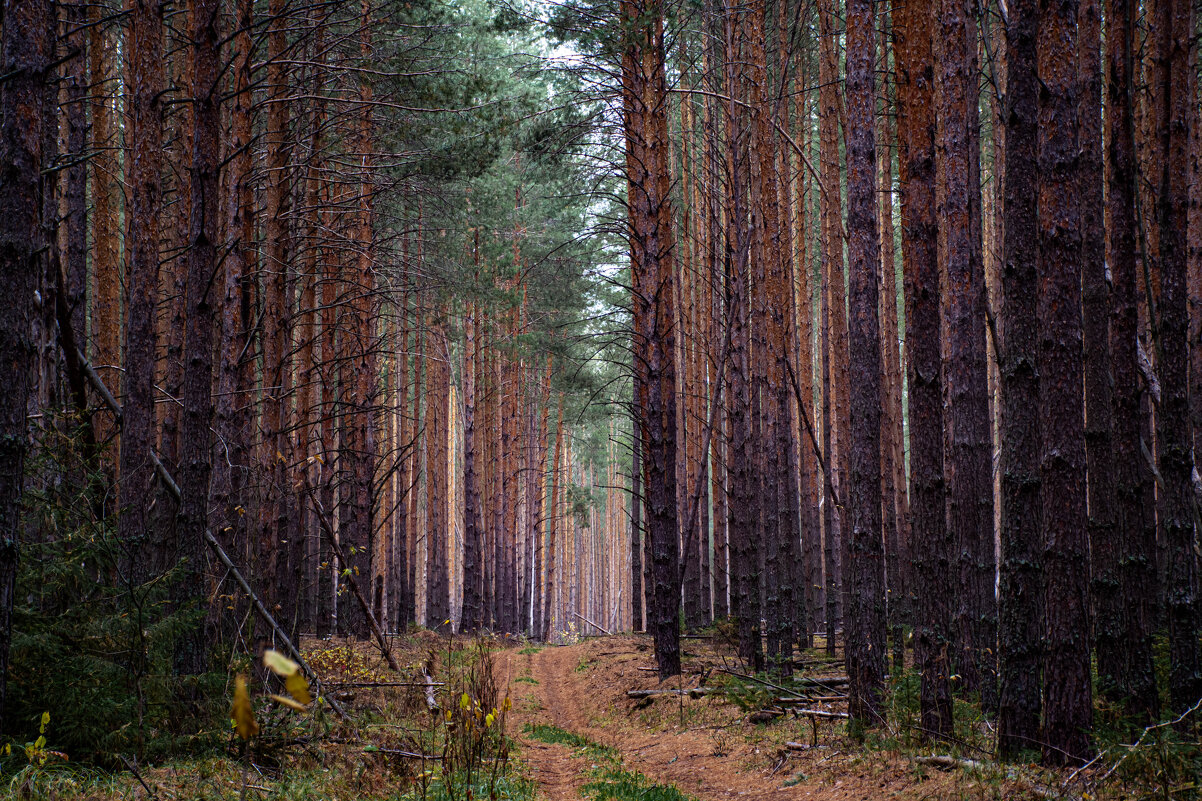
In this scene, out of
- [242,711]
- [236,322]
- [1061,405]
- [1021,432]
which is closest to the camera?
[242,711]

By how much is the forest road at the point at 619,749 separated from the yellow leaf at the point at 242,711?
4.56m

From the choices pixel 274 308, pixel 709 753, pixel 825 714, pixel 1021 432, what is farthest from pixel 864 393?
pixel 274 308

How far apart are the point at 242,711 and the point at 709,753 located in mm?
6661

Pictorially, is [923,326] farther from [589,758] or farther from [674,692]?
[674,692]

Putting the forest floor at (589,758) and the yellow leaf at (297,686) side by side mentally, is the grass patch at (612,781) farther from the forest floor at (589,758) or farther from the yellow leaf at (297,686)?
the yellow leaf at (297,686)

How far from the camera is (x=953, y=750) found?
5.48 meters

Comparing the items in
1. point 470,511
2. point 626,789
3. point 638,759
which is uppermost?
point 470,511

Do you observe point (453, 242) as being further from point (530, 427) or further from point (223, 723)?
point (223, 723)

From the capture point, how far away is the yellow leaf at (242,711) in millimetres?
1487

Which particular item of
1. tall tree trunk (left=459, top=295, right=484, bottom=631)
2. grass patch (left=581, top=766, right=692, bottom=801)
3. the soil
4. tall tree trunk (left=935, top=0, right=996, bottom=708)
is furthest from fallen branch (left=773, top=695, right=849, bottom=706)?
tall tree trunk (left=459, top=295, right=484, bottom=631)

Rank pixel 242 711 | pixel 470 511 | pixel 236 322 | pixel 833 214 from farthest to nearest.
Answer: pixel 470 511, pixel 833 214, pixel 236 322, pixel 242 711

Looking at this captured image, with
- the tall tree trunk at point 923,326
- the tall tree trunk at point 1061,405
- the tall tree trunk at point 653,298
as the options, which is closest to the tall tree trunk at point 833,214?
the tall tree trunk at point 653,298

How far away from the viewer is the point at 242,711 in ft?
5.08

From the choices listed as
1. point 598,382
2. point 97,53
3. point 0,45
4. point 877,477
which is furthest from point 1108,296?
point 598,382
